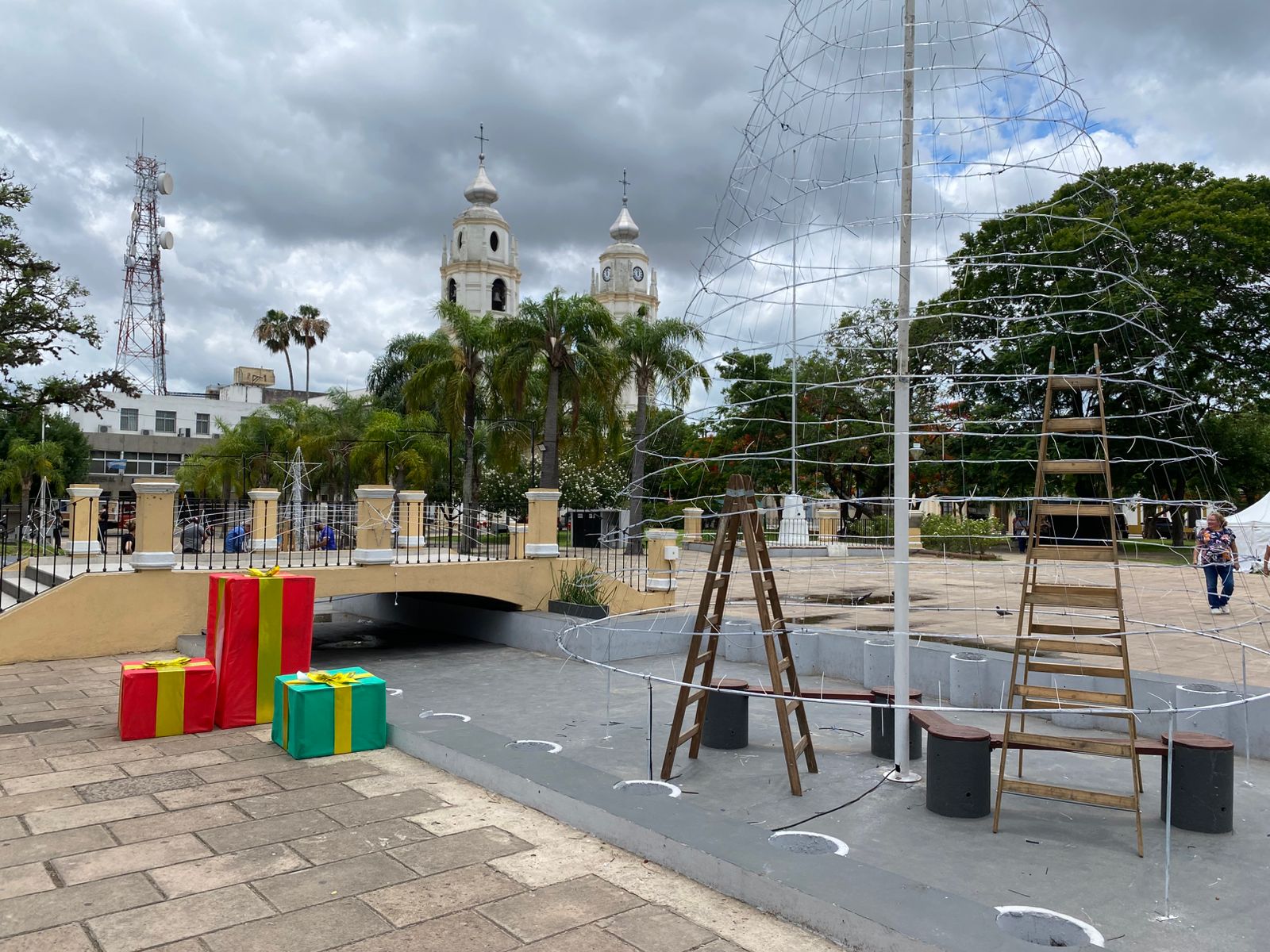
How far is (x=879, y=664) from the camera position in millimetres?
10969

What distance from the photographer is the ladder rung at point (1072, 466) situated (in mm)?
5754

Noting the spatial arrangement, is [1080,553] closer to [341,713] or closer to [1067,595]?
[1067,595]

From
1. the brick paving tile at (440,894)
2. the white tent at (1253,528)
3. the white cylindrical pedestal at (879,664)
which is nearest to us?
the brick paving tile at (440,894)

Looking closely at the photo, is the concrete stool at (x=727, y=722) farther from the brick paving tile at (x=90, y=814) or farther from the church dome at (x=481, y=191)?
the church dome at (x=481, y=191)

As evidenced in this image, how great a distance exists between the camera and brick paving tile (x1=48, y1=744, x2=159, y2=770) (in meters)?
6.88

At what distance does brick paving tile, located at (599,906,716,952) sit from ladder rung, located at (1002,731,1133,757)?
2612 millimetres

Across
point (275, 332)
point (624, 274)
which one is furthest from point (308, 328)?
point (624, 274)

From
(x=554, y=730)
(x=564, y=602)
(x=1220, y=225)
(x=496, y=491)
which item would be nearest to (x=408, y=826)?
(x=554, y=730)

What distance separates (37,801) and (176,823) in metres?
1.16

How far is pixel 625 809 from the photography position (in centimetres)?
539

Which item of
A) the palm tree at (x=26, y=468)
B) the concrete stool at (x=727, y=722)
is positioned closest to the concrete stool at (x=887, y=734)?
the concrete stool at (x=727, y=722)

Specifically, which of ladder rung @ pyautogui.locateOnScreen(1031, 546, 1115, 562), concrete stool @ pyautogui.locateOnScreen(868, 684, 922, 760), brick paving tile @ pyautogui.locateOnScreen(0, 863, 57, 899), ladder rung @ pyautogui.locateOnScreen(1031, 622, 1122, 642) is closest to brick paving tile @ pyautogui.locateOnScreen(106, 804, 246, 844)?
brick paving tile @ pyautogui.locateOnScreen(0, 863, 57, 899)

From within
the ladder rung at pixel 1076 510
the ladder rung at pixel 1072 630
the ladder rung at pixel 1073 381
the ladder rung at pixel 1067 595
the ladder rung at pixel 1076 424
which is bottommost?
the ladder rung at pixel 1072 630

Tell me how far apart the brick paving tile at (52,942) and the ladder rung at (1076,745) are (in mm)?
5166
